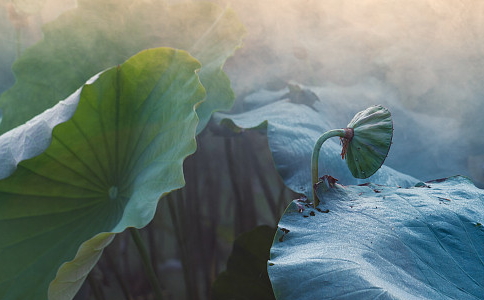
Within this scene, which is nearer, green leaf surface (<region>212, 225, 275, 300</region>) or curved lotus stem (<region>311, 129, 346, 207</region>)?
curved lotus stem (<region>311, 129, 346, 207</region>)

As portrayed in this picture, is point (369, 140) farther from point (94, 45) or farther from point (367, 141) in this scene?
point (94, 45)

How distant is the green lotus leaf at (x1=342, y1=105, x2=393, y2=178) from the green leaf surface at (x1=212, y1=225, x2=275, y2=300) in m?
0.48

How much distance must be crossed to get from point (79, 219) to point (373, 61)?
828mm

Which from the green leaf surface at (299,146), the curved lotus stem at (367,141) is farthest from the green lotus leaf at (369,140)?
the green leaf surface at (299,146)

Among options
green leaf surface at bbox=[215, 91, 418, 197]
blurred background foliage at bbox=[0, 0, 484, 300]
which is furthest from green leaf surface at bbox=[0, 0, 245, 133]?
green leaf surface at bbox=[215, 91, 418, 197]

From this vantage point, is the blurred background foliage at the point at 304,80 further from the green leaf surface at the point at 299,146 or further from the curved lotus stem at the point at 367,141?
the curved lotus stem at the point at 367,141

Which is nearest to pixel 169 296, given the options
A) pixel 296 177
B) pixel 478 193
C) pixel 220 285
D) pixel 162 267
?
pixel 162 267

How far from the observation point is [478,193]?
2.17ft

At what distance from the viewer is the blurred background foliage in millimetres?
1152

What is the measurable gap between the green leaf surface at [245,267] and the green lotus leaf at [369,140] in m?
0.48

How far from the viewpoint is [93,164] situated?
86 centimetres

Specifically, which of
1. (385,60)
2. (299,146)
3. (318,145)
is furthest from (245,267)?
(385,60)

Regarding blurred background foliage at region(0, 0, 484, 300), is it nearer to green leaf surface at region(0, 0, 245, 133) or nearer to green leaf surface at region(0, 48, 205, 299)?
green leaf surface at region(0, 0, 245, 133)

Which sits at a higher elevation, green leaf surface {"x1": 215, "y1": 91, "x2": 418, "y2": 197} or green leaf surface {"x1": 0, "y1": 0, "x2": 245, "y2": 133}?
green leaf surface {"x1": 0, "y1": 0, "x2": 245, "y2": 133}
